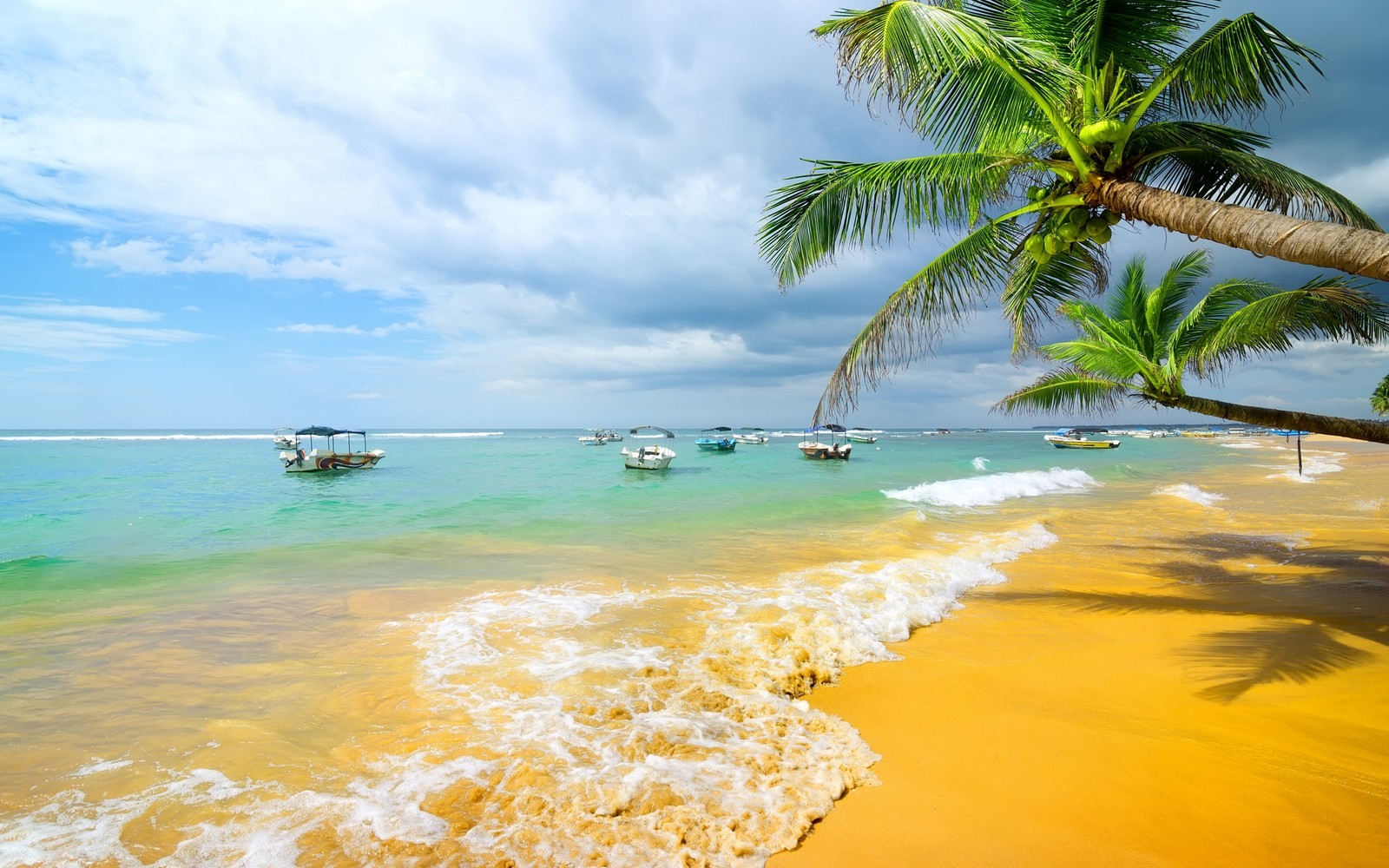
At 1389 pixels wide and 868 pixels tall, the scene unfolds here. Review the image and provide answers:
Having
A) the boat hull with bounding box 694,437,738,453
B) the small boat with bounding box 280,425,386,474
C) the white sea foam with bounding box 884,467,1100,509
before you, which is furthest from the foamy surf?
the boat hull with bounding box 694,437,738,453

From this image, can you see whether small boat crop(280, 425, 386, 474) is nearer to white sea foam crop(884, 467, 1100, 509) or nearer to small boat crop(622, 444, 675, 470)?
small boat crop(622, 444, 675, 470)

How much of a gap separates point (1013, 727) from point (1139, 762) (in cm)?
73

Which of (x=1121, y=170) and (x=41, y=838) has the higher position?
(x=1121, y=170)

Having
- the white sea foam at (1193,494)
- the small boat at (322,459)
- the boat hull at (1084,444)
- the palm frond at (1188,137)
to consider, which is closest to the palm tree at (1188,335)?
the palm frond at (1188,137)

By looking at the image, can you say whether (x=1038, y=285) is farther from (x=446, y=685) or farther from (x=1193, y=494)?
(x=1193, y=494)

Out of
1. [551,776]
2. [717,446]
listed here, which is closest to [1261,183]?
[551,776]

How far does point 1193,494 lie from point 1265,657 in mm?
19836

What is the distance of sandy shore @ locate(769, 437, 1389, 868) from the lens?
306 cm

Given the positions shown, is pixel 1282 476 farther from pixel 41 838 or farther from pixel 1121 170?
pixel 41 838

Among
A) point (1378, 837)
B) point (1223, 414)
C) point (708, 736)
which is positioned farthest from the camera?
point (1223, 414)

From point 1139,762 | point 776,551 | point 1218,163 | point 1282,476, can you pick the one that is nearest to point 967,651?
point 1139,762

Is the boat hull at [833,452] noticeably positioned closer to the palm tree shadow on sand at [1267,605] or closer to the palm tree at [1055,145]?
the palm tree shadow on sand at [1267,605]

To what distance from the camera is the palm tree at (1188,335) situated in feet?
20.3

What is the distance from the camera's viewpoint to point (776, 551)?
468 inches
